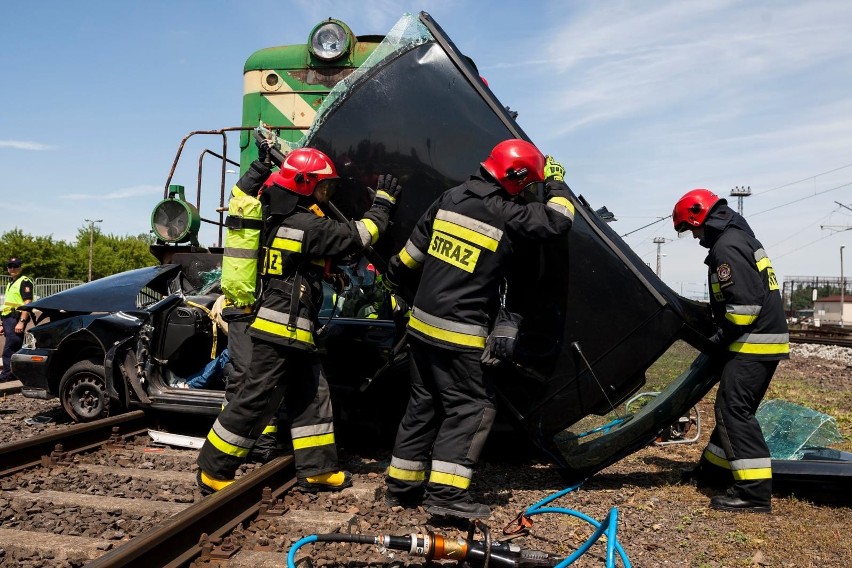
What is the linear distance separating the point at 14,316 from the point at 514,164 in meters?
8.65

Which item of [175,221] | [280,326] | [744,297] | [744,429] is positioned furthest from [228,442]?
[175,221]

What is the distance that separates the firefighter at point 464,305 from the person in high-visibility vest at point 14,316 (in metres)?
7.39

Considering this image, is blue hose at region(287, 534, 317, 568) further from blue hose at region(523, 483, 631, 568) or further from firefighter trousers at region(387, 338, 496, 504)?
blue hose at region(523, 483, 631, 568)

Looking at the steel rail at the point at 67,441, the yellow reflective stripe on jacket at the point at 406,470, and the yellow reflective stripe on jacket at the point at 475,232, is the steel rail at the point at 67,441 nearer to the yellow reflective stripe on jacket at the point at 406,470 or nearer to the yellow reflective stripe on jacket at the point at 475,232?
the yellow reflective stripe on jacket at the point at 406,470

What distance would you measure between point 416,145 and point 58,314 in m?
4.11

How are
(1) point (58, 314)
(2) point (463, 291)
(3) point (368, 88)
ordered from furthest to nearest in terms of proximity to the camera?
1. (1) point (58, 314)
2. (3) point (368, 88)
3. (2) point (463, 291)

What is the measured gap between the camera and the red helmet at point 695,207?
189 inches

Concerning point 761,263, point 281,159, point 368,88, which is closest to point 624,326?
point 761,263

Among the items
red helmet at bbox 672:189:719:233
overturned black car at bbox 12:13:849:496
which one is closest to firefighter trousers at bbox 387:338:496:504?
overturned black car at bbox 12:13:849:496

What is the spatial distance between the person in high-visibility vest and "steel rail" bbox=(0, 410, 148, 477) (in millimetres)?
4502

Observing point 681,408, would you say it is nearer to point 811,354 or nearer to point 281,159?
point 281,159

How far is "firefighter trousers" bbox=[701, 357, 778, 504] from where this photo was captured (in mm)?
4359

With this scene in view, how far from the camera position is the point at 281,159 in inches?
189

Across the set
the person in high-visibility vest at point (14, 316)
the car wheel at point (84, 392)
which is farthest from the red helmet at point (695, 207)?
the person in high-visibility vest at point (14, 316)
